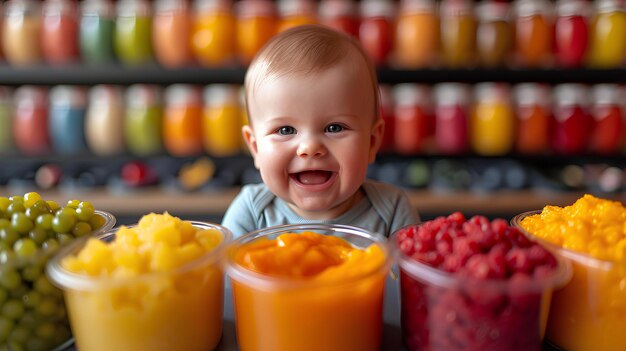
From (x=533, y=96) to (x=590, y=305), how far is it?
1.61 m

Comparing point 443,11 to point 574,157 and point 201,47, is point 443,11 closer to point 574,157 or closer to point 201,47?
point 574,157

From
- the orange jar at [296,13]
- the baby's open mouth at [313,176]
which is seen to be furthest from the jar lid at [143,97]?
the baby's open mouth at [313,176]

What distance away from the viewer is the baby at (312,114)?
0.84 m

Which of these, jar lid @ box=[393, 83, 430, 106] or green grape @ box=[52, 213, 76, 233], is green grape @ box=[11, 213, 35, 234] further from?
jar lid @ box=[393, 83, 430, 106]

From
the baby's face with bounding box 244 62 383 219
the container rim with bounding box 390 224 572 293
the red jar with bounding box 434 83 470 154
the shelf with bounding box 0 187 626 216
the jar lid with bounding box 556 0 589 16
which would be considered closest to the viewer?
the container rim with bounding box 390 224 572 293

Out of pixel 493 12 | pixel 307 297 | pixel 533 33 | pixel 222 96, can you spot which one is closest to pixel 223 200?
pixel 222 96

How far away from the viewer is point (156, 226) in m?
0.64

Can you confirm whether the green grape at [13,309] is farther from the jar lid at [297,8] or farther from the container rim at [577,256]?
the jar lid at [297,8]

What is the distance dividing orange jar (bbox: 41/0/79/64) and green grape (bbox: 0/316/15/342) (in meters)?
1.79

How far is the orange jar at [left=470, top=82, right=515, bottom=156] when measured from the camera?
2.02 meters

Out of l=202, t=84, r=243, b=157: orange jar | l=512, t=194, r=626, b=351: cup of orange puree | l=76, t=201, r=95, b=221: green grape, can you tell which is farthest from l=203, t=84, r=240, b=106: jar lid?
l=512, t=194, r=626, b=351: cup of orange puree

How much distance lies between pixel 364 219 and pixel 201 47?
131cm

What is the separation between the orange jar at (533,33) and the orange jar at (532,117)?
0.12m

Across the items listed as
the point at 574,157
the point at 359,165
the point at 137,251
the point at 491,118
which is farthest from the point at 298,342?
the point at 574,157
